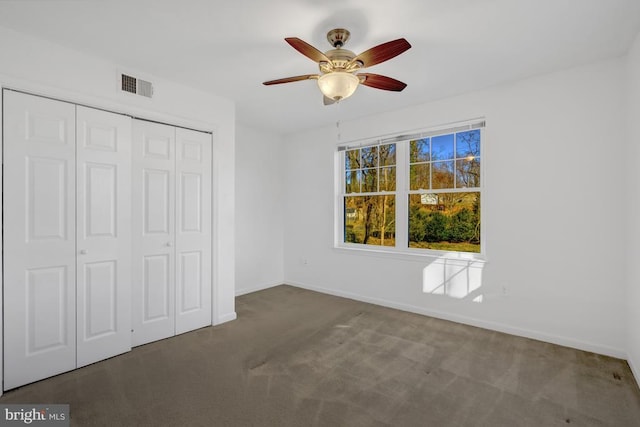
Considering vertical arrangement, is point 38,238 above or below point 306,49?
below

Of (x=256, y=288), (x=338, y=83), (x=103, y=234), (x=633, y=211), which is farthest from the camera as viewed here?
(x=256, y=288)

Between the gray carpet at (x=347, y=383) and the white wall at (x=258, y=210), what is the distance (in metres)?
1.66

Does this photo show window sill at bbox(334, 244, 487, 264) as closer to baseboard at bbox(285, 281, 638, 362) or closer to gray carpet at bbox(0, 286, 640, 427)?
baseboard at bbox(285, 281, 638, 362)

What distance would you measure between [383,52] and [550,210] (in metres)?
2.34

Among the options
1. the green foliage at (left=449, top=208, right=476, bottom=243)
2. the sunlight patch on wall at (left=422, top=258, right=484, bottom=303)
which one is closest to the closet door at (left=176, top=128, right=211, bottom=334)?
the sunlight patch on wall at (left=422, top=258, right=484, bottom=303)

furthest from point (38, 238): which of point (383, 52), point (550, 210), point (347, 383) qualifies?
point (550, 210)

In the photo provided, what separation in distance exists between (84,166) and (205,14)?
1609 mm

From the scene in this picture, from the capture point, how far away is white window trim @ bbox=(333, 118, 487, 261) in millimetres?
3516

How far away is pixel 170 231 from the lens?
3.20 metres

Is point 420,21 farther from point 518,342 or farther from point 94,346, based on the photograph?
point 94,346

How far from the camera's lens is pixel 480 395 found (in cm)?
218

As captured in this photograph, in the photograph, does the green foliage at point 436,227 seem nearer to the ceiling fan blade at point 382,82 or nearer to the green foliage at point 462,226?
the green foliage at point 462,226

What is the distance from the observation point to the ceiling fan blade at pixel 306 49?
188 centimetres

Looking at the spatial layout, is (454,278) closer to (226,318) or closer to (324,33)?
(226,318)
